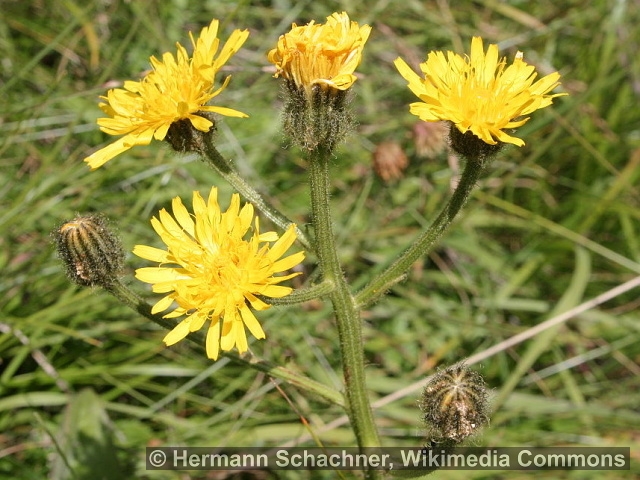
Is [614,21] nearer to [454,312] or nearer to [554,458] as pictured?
[454,312]

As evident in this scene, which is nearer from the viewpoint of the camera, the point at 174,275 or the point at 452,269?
the point at 174,275

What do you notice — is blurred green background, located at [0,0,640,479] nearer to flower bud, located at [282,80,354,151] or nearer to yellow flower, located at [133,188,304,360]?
yellow flower, located at [133,188,304,360]

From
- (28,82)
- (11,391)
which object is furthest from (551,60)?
(11,391)

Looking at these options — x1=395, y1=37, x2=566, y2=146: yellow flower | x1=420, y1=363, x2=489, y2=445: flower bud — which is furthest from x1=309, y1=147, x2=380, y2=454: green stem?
x1=395, y1=37, x2=566, y2=146: yellow flower

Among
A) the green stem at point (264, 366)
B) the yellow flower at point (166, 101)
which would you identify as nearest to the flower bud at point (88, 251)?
the green stem at point (264, 366)

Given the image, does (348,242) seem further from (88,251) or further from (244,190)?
(88,251)

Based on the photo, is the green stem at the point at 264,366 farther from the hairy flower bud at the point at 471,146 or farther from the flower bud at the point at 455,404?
the hairy flower bud at the point at 471,146
